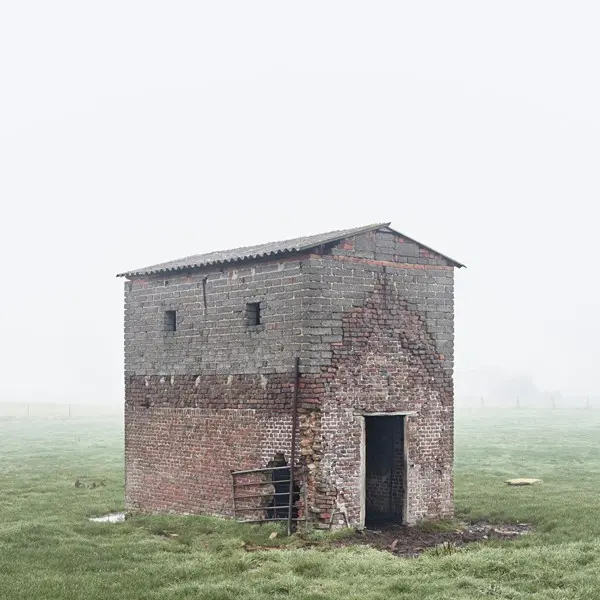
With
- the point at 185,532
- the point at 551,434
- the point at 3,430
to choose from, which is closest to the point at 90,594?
the point at 185,532

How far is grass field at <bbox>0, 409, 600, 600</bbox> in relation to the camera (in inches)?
542

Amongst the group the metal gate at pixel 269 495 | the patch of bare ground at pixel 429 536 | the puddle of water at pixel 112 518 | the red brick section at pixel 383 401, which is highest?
the red brick section at pixel 383 401

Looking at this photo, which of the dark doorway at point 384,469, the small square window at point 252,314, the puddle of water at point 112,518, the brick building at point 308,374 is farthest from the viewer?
the puddle of water at point 112,518

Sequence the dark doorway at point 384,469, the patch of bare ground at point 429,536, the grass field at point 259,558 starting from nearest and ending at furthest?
1. the grass field at point 259,558
2. the patch of bare ground at point 429,536
3. the dark doorway at point 384,469

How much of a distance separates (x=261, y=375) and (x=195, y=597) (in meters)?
6.74

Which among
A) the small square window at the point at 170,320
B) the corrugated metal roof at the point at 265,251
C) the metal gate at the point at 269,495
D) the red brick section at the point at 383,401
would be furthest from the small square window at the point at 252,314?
the metal gate at the point at 269,495

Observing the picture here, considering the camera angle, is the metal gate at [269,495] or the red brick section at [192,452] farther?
the red brick section at [192,452]

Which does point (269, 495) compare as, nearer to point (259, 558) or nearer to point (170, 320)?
point (259, 558)

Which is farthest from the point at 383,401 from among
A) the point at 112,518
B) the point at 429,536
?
the point at 112,518

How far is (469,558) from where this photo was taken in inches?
608

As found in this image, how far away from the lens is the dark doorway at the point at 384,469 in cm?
2095

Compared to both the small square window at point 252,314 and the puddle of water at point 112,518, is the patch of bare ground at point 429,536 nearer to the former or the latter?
the small square window at point 252,314

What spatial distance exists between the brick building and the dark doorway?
0.13 ft

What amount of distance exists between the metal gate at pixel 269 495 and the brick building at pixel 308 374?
27 centimetres
